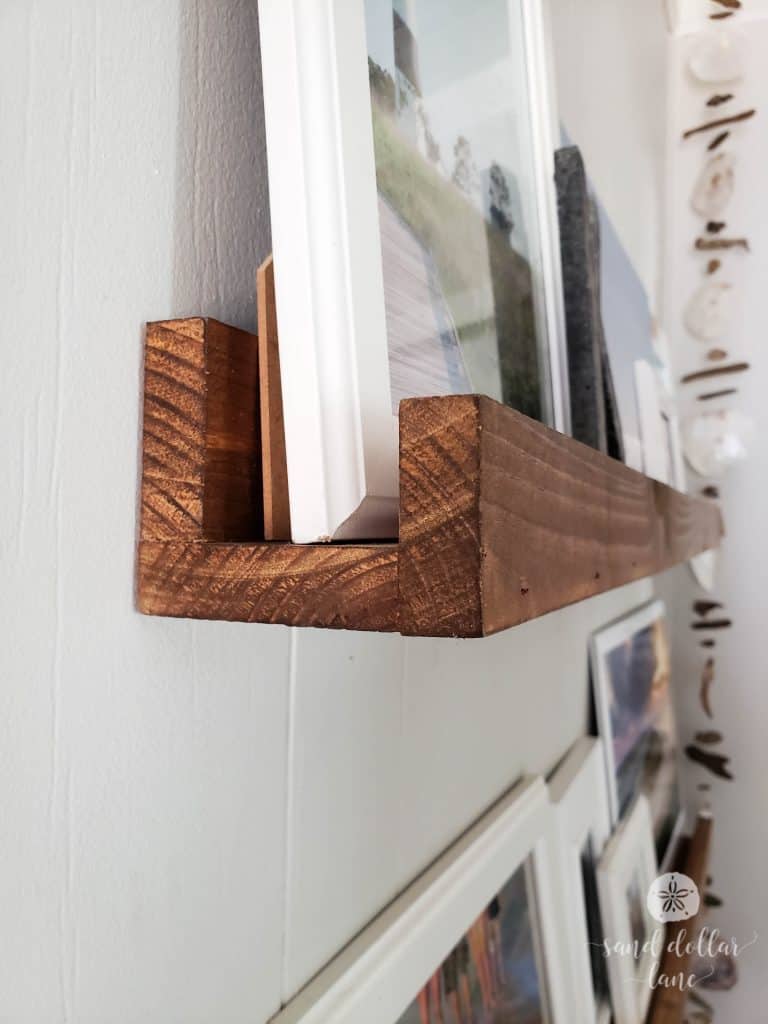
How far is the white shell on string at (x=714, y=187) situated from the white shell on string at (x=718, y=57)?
17 centimetres

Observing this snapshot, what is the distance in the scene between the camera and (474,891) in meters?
0.68

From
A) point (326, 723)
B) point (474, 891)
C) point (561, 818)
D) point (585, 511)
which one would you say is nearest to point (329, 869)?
point (326, 723)

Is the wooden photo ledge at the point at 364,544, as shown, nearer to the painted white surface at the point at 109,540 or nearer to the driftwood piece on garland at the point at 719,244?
the painted white surface at the point at 109,540

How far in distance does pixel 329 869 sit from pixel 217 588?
0.28 metres

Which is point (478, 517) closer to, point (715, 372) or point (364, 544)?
point (364, 544)

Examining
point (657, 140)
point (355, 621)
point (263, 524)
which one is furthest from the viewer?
point (657, 140)

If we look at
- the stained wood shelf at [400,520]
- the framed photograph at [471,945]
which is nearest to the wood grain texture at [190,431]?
the stained wood shelf at [400,520]

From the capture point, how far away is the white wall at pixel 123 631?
31cm

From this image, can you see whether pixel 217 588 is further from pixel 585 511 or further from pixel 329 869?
pixel 329 869

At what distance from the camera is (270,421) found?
1.22 ft

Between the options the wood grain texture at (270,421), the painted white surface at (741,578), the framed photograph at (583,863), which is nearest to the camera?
the wood grain texture at (270,421)

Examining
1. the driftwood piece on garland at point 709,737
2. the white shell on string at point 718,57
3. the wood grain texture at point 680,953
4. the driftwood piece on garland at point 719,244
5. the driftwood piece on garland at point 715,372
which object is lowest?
the wood grain texture at point 680,953

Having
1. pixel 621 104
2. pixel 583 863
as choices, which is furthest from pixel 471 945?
pixel 621 104

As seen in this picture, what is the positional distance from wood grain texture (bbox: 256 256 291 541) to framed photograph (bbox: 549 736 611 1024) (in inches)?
25.7
